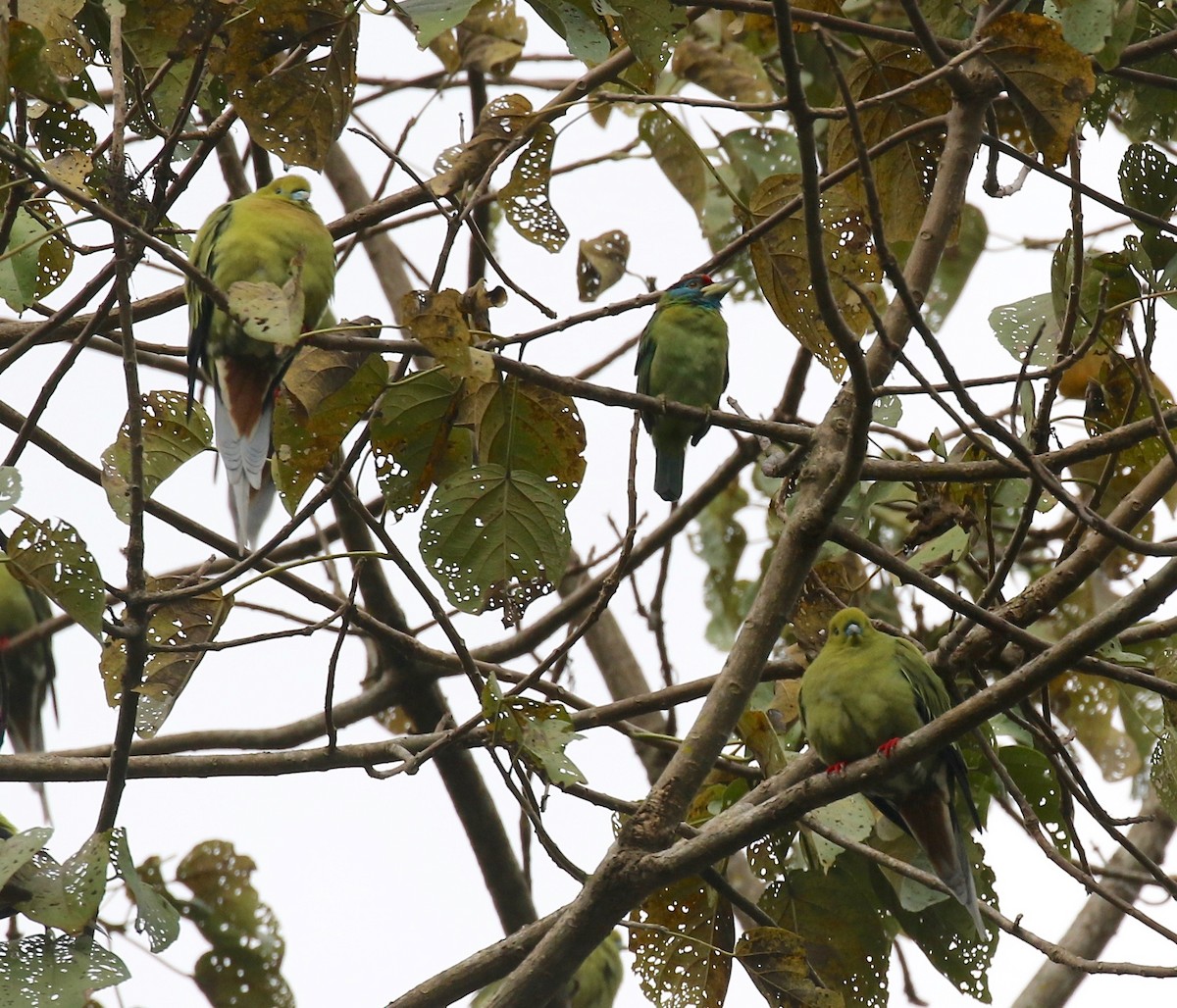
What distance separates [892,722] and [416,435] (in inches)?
58.3

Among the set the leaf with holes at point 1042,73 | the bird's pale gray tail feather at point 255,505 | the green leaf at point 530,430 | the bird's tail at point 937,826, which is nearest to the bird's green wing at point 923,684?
the bird's tail at point 937,826

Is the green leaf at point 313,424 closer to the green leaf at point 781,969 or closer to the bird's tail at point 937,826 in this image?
the green leaf at point 781,969

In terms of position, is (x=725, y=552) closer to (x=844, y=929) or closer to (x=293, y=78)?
(x=844, y=929)

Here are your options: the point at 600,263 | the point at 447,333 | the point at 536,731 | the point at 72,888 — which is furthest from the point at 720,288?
the point at 72,888

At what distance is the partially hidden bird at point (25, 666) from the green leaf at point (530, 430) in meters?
1.94

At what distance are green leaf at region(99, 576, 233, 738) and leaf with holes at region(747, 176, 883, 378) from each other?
1.63 metres

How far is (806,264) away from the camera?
3547 mm

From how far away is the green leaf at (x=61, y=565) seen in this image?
249cm

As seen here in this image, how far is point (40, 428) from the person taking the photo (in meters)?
3.34

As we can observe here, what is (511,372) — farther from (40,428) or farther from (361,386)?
(40,428)

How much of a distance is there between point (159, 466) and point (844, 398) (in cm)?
162

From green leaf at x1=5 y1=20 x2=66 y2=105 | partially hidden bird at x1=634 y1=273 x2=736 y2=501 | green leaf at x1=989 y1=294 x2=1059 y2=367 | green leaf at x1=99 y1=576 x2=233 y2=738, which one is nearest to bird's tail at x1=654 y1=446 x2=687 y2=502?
partially hidden bird at x1=634 y1=273 x2=736 y2=501

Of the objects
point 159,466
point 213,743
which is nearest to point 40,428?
point 159,466

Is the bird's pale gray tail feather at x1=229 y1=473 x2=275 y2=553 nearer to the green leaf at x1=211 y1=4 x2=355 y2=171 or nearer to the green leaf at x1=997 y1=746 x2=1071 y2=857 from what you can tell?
the green leaf at x1=211 y1=4 x2=355 y2=171
